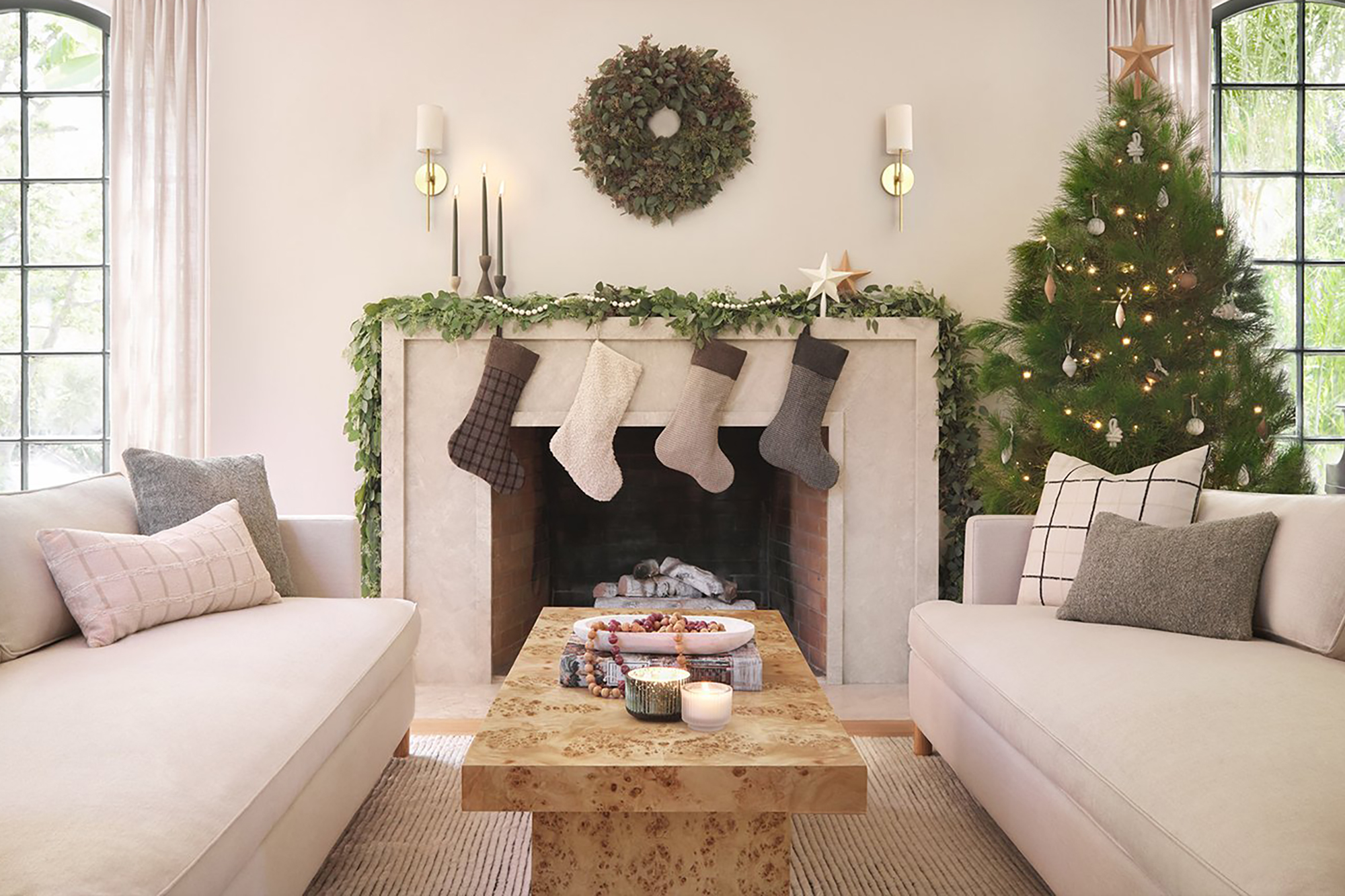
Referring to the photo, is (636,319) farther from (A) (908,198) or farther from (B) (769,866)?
(B) (769,866)

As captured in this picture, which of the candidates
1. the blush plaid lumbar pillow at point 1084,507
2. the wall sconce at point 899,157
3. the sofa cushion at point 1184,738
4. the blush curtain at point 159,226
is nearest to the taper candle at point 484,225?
the blush curtain at point 159,226

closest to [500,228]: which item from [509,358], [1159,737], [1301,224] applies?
[509,358]

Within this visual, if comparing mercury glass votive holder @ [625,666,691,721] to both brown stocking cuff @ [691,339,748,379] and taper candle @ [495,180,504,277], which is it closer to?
brown stocking cuff @ [691,339,748,379]

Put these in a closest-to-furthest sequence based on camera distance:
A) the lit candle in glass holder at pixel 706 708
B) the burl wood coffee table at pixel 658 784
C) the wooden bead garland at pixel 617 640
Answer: the burl wood coffee table at pixel 658 784
the lit candle in glass holder at pixel 706 708
the wooden bead garland at pixel 617 640

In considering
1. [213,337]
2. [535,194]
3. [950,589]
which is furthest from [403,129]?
[950,589]

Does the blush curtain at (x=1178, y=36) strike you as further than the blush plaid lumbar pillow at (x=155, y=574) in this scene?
Yes

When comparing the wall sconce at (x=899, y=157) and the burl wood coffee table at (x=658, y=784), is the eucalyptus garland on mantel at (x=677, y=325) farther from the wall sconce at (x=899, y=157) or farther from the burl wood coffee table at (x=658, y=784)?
the burl wood coffee table at (x=658, y=784)

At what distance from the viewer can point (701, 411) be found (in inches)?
132

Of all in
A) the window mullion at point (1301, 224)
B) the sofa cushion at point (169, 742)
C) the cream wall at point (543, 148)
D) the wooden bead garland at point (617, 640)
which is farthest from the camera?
the window mullion at point (1301, 224)

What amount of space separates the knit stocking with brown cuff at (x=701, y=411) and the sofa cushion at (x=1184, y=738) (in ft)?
4.38

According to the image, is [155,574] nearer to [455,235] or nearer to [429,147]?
[455,235]

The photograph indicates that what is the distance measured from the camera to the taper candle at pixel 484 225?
3.60m

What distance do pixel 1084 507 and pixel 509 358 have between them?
1847mm

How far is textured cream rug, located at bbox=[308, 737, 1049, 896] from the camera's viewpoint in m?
1.92
